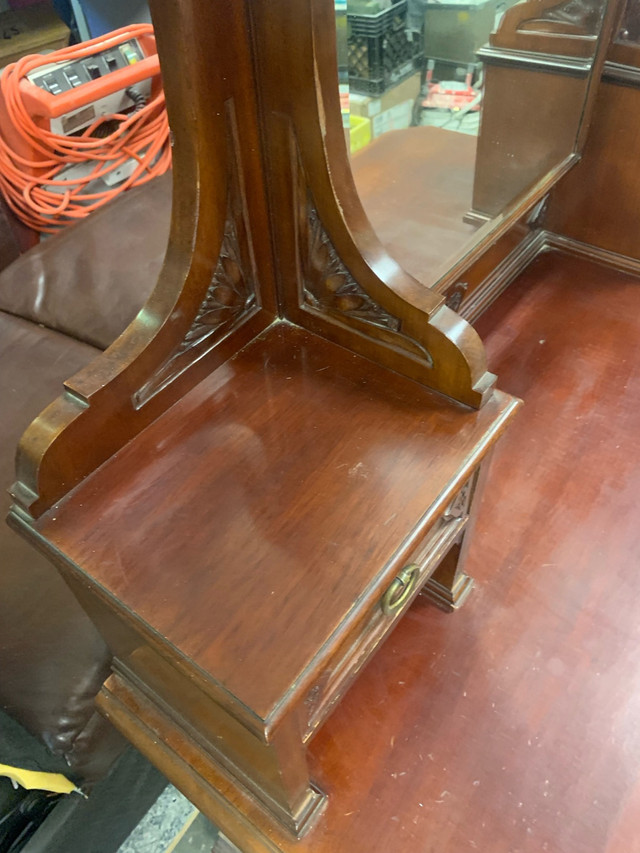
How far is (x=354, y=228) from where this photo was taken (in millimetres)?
542

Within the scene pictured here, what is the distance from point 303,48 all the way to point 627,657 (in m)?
0.63

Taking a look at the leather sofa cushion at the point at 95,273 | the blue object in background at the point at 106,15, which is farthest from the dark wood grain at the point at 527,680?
the blue object in background at the point at 106,15

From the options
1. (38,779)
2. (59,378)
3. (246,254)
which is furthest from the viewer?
(59,378)

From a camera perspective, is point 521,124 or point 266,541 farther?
point 521,124

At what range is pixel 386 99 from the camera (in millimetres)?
757

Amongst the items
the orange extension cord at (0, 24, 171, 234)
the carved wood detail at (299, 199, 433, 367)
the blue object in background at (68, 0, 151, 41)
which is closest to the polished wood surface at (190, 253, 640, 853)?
the carved wood detail at (299, 199, 433, 367)

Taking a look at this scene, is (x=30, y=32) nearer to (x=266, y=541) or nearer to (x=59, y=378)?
(x=59, y=378)

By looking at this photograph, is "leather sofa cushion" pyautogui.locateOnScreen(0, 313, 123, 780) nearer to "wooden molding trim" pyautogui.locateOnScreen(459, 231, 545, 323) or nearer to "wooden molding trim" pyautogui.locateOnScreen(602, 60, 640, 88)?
"wooden molding trim" pyautogui.locateOnScreen(459, 231, 545, 323)

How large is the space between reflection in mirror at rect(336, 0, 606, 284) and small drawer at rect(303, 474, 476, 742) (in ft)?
0.98

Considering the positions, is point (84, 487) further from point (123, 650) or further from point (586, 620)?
point (586, 620)

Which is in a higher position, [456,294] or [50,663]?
[456,294]

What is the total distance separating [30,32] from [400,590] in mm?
2076

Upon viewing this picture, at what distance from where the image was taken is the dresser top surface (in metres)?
0.42

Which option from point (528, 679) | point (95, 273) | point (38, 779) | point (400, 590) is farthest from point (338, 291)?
point (95, 273)
